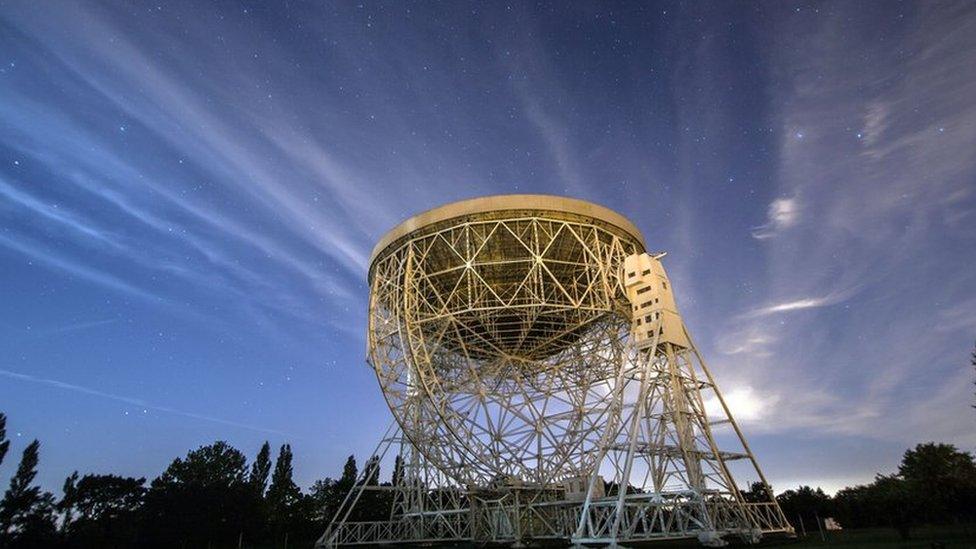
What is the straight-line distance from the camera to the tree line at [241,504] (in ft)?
108

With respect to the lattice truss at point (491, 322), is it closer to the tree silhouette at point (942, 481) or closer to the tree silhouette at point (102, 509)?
the tree silhouette at point (942, 481)

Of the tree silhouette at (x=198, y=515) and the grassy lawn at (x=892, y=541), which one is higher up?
the tree silhouette at (x=198, y=515)

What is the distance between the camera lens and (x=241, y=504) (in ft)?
138

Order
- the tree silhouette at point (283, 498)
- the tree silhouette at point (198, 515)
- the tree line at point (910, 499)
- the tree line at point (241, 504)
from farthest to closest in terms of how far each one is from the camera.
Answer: the tree silhouette at point (283, 498) < the tree silhouette at point (198, 515) < the tree line at point (241, 504) < the tree line at point (910, 499)

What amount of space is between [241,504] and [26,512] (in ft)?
43.8

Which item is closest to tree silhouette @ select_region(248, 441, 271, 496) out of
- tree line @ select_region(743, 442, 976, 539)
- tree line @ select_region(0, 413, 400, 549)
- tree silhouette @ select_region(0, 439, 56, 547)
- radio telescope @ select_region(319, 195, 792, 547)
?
tree line @ select_region(0, 413, 400, 549)

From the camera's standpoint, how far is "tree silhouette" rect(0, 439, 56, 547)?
36.0 metres

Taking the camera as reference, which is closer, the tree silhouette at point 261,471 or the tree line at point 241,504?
the tree line at point 241,504

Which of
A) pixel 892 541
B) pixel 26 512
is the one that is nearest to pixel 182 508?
pixel 26 512

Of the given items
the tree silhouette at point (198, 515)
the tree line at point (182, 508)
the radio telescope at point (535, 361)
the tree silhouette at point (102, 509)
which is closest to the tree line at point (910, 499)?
the radio telescope at point (535, 361)

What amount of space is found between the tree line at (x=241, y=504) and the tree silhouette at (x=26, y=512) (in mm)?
61

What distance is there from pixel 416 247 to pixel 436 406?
613cm

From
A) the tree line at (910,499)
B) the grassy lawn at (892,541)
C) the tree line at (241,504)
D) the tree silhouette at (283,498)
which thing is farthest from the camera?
the tree silhouette at (283,498)

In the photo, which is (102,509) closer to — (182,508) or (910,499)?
(182,508)
